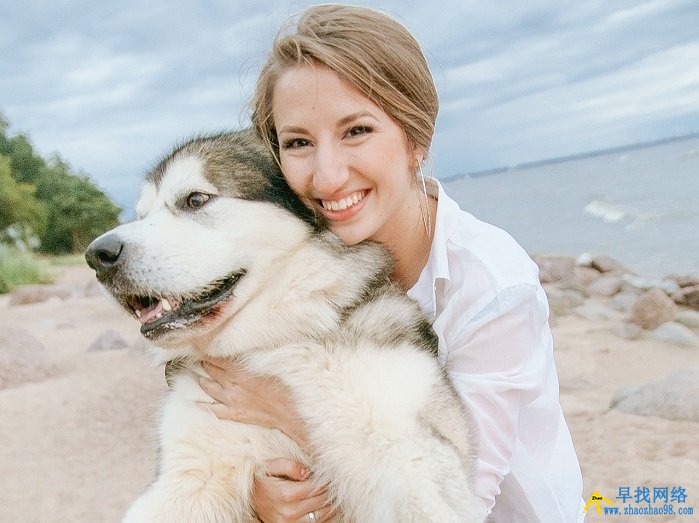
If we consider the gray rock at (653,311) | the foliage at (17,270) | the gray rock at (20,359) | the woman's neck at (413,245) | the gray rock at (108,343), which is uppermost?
the woman's neck at (413,245)

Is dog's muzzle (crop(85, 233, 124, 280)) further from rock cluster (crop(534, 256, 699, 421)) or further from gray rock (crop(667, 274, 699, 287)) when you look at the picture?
gray rock (crop(667, 274, 699, 287))

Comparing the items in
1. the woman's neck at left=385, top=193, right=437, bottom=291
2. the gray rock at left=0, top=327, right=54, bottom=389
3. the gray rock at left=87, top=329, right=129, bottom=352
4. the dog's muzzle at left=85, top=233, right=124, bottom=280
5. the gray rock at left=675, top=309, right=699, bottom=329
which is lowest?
the gray rock at left=675, top=309, right=699, bottom=329

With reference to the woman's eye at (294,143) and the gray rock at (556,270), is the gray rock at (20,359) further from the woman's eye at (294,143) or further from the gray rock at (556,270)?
the gray rock at (556,270)

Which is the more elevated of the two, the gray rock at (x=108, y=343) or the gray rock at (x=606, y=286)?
the gray rock at (x=108, y=343)

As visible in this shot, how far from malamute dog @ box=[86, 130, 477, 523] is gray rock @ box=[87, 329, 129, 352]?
7.66 metres

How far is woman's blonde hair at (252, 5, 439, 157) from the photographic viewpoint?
2.61 meters

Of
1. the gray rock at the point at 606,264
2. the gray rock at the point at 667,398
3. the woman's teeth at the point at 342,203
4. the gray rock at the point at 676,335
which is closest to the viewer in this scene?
the woman's teeth at the point at 342,203

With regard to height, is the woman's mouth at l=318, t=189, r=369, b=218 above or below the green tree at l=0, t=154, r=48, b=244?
above

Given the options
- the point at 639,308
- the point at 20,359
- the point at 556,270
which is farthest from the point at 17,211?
the point at 639,308

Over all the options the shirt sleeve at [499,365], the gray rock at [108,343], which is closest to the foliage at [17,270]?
the gray rock at [108,343]

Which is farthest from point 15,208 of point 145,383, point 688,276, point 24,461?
point 688,276

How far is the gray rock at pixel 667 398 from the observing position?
19.9ft

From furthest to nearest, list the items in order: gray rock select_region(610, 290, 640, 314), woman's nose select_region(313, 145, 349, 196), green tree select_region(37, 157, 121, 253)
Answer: green tree select_region(37, 157, 121, 253)
gray rock select_region(610, 290, 640, 314)
woman's nose select_region(313, 145, 349, 196)

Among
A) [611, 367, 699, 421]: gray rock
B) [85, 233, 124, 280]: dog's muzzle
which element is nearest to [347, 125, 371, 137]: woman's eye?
[85, 233, 124, 280]: dog's muzzle
